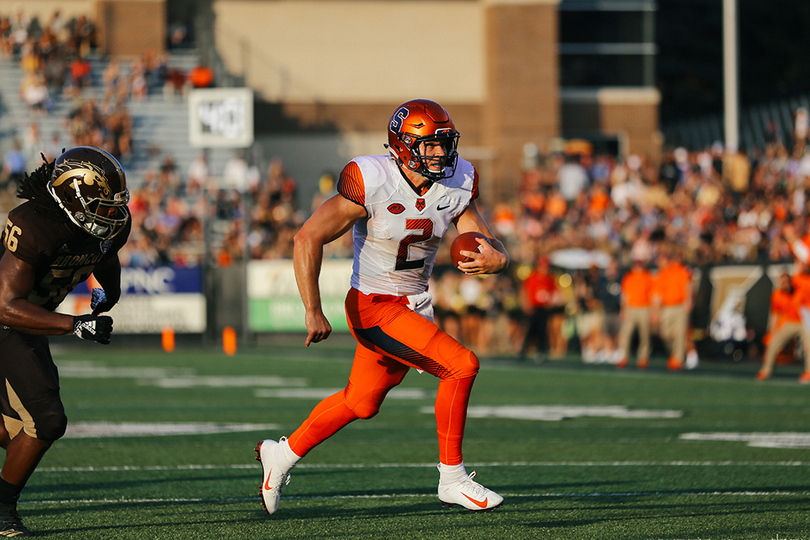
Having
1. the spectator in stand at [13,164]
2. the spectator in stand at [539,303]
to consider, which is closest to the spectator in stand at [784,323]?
the spectator in stand at [539,303]

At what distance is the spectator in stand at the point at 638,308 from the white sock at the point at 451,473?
440 inches

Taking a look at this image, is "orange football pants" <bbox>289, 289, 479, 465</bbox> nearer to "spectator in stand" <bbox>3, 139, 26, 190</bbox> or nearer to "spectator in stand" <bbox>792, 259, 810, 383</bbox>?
"spectator in stand" <bbox>792, 259, 810, 383</bbox>

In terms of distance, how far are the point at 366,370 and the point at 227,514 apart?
1.03 meters

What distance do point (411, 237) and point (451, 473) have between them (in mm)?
1141

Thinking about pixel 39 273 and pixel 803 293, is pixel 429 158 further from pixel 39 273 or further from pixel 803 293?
pixel 803 293

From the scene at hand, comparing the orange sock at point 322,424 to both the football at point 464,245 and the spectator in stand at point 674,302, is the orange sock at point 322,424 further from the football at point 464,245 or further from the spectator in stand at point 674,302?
the spectator in stand at point 674,302

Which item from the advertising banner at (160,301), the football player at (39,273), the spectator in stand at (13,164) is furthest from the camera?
the spectator in stand at (13,164)

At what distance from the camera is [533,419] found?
995cm

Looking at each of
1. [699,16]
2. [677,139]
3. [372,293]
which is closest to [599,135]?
[677,139]

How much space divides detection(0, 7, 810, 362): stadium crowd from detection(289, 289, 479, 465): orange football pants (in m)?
11.1

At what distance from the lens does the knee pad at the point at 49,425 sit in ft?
16.6

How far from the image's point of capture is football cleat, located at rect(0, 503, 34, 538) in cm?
511

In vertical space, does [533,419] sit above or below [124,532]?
below

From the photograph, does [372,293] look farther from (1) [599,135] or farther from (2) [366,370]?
(1) [599,135]
